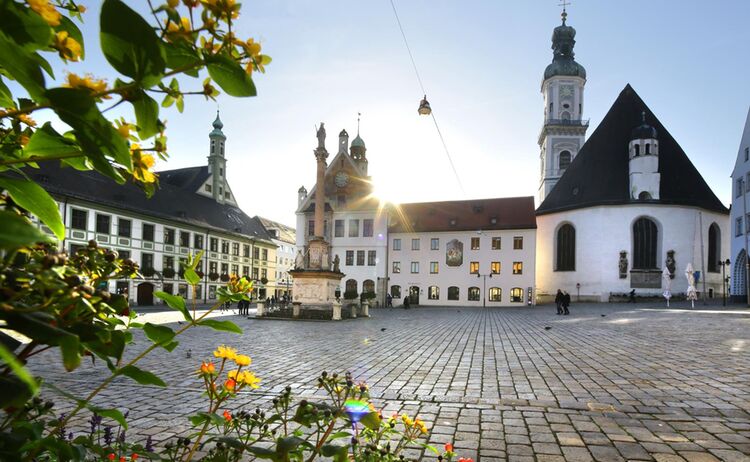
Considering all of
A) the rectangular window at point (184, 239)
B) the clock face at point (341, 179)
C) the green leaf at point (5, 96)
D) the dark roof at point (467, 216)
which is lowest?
the green leaf at point (5, 96)

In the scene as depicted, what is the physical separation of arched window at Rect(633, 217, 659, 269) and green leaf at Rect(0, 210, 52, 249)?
174ft

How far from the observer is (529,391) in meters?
6.62

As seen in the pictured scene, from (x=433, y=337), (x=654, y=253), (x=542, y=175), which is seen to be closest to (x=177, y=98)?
(x=433, y=337)

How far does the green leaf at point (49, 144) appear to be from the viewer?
1.04m

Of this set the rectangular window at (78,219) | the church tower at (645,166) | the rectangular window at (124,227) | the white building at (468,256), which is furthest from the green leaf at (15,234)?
the church tower at (645,166)

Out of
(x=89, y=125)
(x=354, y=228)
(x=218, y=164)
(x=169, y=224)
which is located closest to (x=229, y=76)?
(x=89, y=125)

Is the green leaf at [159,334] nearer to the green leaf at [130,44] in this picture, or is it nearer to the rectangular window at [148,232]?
the green leaf at [130,44]

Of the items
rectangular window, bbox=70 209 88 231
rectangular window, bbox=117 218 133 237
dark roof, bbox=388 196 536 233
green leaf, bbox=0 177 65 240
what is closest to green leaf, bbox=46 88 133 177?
green leaf, bbox=0 177 65 240

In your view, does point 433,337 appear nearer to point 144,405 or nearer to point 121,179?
point 144,405

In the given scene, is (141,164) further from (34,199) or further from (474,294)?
(474,294)

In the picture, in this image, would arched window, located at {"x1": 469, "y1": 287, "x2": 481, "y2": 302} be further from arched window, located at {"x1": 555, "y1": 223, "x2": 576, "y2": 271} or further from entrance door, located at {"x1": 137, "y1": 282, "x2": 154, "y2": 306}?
entrance door, located at {"x1": 137, "y1": 282, "x2": 154, "y2": 306}

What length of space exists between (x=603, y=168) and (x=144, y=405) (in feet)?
179

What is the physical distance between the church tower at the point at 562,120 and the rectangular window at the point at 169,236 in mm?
51044

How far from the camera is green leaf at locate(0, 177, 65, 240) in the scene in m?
0.99
